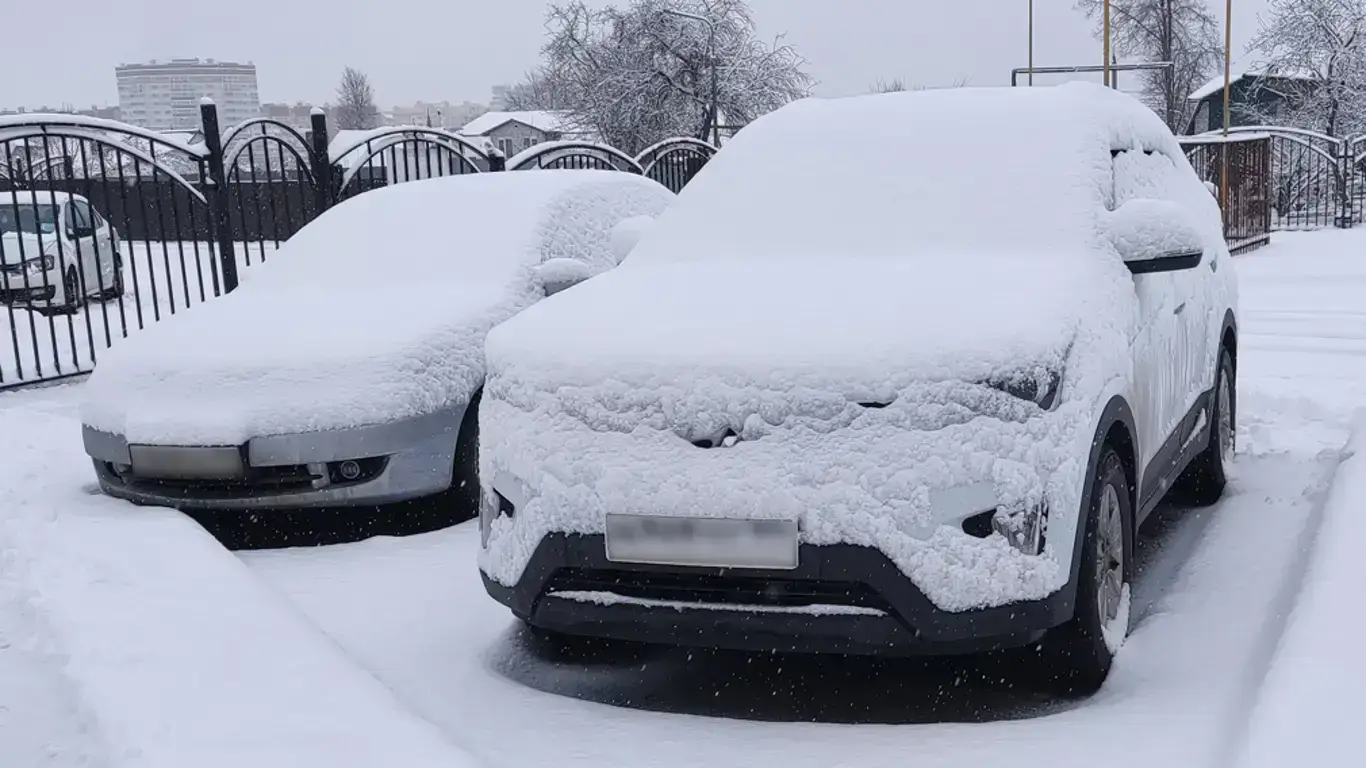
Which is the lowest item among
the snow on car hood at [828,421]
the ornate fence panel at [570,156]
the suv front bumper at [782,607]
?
the suv front bumper at [782,607]

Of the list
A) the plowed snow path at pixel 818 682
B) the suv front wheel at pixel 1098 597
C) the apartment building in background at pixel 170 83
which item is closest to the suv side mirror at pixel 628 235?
the plowed snow path at pixel 818 682

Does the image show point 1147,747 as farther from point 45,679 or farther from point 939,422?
point 45,679

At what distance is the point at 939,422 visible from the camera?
10.0ft

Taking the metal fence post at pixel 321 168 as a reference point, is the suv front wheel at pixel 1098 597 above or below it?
below

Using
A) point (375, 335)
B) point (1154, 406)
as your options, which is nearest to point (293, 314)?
point (375, 335)

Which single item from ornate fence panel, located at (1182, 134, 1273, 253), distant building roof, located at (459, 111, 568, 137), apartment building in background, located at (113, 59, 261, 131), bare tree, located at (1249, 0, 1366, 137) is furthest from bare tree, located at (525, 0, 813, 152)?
apartment building in background, located at (113, 59, 261, 131)

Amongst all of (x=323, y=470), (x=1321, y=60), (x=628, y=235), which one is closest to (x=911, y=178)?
(x=628, y=235)

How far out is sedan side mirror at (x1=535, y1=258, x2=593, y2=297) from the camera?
573 centimetres

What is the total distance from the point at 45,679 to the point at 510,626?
129 cm

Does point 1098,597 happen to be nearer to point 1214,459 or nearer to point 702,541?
point 702,541

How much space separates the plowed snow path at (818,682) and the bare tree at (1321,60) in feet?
117

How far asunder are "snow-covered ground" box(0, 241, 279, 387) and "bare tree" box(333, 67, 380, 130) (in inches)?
3829

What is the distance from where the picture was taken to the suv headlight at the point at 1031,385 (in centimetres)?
310

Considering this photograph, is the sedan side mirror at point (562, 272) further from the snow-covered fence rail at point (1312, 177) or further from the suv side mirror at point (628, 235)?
the snow-covered fence rail at point (1312, 177)
